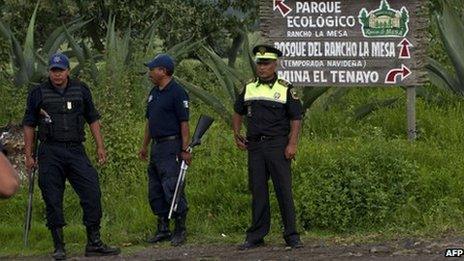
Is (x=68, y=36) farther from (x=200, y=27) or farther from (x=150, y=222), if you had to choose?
(x=200, y=27)

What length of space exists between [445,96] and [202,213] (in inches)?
145

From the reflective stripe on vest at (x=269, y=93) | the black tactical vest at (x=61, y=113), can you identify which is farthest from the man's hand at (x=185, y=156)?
the black tactical vest at (x=61, y=113)

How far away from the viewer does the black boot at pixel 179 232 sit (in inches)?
338

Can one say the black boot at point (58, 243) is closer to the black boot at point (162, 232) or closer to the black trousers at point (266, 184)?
the black boot at point (162, 232)

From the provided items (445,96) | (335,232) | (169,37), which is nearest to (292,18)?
(445,96)

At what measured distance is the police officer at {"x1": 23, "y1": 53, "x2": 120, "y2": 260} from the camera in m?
8.20

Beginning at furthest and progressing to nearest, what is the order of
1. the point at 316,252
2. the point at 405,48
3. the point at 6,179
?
the point at 405,48 < the point at 316,252 < the point at 6,179

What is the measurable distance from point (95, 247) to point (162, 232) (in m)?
0.68

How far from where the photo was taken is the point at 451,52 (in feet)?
36.1

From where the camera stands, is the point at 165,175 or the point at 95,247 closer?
the point at 95,247

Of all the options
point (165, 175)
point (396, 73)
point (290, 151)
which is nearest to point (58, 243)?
point (165, 175)

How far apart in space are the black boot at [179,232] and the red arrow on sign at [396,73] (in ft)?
9.38

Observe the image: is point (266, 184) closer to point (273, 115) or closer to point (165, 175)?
point (273, 115)

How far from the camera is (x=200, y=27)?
18375mm
